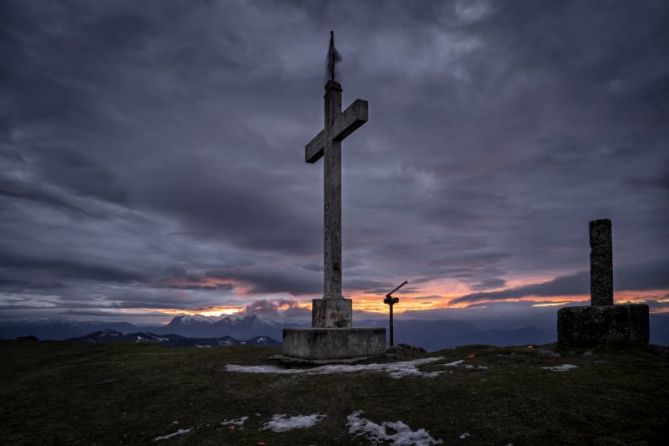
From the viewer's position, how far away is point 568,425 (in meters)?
4.37

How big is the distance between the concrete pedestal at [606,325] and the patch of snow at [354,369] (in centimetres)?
279

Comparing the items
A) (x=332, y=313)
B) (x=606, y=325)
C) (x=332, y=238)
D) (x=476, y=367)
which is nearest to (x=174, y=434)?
(x=476, y=367)

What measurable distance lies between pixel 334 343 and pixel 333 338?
0.39ft

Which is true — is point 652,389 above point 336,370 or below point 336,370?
above

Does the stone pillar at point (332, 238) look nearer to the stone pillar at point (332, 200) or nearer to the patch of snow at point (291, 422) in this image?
the stone pillar at point (332, 200)

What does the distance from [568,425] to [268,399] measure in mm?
4396

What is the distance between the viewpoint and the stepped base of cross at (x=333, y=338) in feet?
31.8

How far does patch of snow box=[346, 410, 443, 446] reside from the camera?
4.49m

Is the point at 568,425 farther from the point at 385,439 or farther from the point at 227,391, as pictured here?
the point at 227,391

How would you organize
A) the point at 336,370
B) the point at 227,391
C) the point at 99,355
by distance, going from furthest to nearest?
the point at 99,355, the point at 336,370, the point at 227,391

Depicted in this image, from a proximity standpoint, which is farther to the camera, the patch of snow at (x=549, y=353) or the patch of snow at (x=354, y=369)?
the patch of snow at (x=549, y=353)

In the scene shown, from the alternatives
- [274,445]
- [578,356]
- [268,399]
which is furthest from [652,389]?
[268,399]

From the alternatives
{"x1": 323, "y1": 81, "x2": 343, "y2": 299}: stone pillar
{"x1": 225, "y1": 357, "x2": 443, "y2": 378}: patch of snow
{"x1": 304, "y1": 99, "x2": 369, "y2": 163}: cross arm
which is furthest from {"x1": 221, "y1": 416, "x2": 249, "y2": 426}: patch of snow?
{"x1": 304, "y1": 99, "x2": 369, "y2": 163}: cross arm

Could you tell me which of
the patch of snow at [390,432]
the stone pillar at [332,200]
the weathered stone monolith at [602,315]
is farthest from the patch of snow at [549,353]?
the stone pillar at [332,200]
